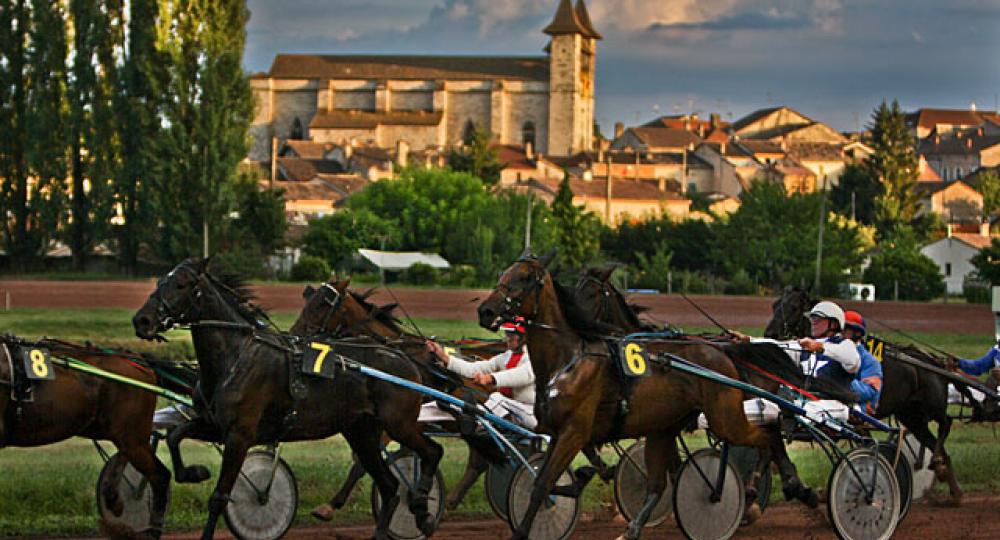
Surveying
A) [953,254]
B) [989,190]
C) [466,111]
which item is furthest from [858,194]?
[466,111]

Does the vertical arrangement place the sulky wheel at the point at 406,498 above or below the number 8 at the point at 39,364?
below

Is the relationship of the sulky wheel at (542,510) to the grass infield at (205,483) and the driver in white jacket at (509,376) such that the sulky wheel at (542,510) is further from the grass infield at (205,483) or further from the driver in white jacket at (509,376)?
the grass infield at (205,483)

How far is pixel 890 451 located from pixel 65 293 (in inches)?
1333

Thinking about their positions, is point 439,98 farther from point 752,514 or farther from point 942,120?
point 752,514

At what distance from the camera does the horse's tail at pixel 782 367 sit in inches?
475

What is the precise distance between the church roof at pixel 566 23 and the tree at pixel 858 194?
31978 millimetres

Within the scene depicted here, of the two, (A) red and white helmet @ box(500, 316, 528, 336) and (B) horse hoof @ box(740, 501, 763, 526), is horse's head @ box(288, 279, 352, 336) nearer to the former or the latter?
(A) red and white helmet @ box(500, 316, 528, 336)

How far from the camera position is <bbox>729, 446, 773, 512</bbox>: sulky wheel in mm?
12148

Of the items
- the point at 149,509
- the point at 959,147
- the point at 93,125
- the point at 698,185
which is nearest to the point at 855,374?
the point at 149,509

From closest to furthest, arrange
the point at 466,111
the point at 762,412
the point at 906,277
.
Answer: the point at 762,412, the point at 906,277, the point at 466,111

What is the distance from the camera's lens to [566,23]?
5187 inches

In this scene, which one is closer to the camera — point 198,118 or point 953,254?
point 198,118

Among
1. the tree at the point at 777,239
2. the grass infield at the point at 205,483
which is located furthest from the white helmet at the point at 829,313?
the tree at the point at 777,239

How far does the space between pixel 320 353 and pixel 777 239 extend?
5972 centimetres
